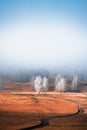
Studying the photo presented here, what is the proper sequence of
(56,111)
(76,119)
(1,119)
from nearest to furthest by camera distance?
(1,119) < (76,119) < (56,111)

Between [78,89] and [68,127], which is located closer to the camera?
[68,127]

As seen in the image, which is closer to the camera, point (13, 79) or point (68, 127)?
point (68, 127)

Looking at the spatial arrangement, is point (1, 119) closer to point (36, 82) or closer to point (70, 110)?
point (70, 110)

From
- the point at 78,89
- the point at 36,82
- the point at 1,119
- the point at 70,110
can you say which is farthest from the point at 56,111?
the point at 78,89

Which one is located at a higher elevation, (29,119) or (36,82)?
(36,82)

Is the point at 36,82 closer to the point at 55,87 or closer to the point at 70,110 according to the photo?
the point at 55,87

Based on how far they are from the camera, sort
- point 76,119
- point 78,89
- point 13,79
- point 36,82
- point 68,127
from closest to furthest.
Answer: point 68,127, point 76,119, point 36,82, point 78,89, point 13,79

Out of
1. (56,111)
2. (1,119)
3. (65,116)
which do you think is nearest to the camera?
(1,119)

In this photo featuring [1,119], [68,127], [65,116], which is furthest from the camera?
[65,116]

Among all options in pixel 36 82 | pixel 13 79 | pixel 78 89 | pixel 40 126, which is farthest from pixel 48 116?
pixel 13 79
